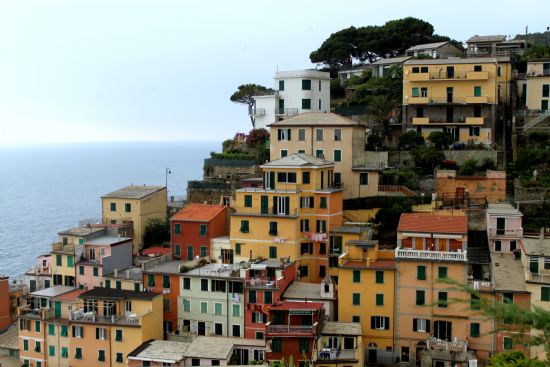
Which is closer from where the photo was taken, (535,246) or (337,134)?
(535,246)

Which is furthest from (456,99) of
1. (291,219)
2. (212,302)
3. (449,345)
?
(212,302)

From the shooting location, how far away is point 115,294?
139ft

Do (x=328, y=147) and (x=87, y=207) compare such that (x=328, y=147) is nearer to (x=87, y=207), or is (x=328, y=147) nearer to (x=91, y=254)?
(x=91, y=254)

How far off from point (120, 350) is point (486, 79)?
120 feet

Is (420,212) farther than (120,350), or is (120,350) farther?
(420,212)

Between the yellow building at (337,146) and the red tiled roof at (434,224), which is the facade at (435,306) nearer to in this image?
the red tiled roof at (434,224)

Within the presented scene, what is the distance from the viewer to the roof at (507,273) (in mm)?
37406

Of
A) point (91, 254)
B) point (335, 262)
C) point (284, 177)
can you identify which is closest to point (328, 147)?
point (284, 177)

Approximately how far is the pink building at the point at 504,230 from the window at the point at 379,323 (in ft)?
26.1

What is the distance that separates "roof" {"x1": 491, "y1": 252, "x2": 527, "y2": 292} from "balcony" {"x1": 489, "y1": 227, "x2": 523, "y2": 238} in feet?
3.82

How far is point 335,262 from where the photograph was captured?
151 ft

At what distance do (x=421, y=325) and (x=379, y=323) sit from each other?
242 centimetres

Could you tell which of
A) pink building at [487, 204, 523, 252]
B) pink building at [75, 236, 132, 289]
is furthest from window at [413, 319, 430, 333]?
pink building at [75, 236, 132, 289]

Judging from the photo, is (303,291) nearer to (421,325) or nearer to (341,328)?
(341,328)
